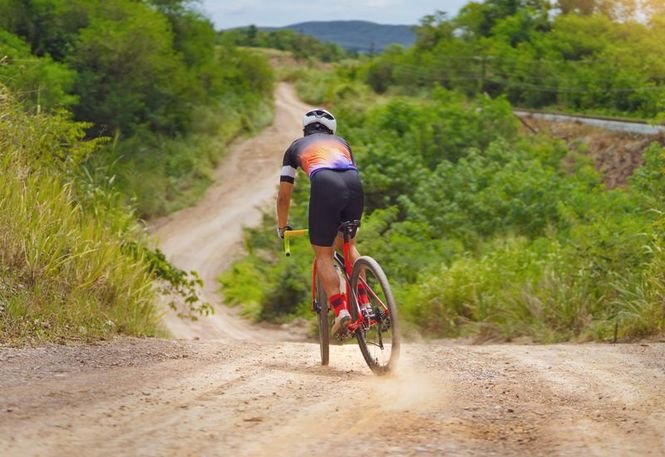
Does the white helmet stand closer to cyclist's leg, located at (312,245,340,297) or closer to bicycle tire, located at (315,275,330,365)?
cyclist's leg, located at (312,245,340,297)

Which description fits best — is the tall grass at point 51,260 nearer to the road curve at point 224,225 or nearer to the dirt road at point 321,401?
the dirt road at point 321,401

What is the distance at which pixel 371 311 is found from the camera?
22.6 feet

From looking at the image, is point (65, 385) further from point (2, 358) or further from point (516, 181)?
point (516, 181)

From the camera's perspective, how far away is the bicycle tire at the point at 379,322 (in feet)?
22.0

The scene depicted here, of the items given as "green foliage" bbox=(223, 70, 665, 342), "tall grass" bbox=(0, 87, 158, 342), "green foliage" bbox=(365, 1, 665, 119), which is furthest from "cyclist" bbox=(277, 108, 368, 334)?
"green foliage" bbox=(365, 1, 665, 119)

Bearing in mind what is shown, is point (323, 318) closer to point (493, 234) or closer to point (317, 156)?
point (317, 156)

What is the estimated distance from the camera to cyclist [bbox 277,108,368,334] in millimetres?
6828

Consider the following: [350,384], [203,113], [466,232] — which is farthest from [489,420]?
[203,113]

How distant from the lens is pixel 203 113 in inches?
1790

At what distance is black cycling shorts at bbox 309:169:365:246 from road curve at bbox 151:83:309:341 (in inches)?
576

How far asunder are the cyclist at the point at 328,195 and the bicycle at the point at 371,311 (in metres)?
0.06

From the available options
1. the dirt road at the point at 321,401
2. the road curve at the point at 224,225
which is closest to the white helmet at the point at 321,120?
the dirt road at the point at 321,401

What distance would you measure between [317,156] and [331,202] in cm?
37

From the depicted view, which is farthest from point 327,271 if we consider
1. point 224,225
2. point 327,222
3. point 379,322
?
point 224,225
